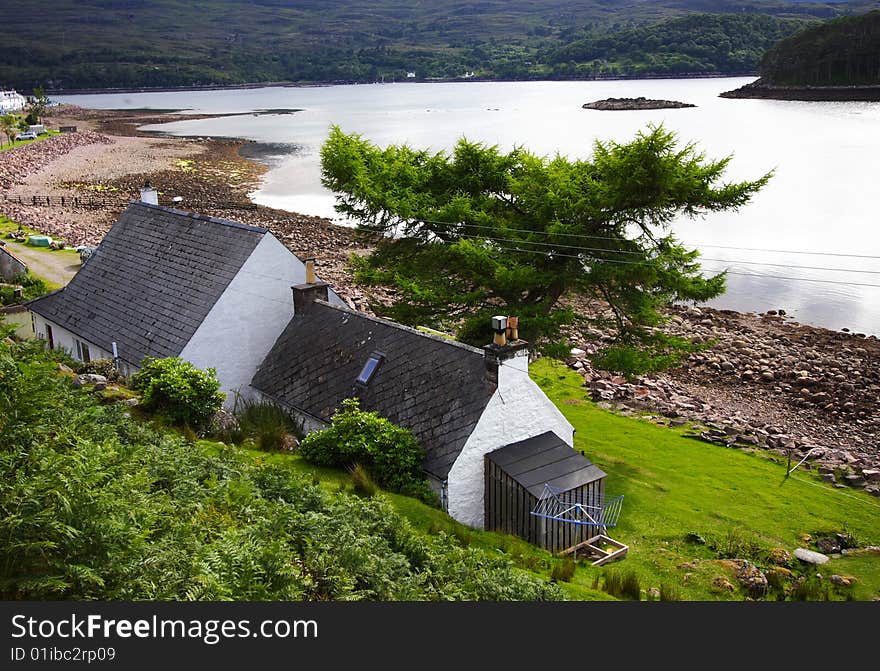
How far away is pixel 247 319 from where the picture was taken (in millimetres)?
24406

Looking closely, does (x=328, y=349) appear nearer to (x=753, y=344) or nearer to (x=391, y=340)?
(x=391, y=340)

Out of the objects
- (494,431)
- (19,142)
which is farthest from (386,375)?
(19,142)

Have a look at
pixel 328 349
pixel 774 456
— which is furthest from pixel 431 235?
pixel 774 456

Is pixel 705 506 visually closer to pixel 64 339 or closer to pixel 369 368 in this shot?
pixel 369 368

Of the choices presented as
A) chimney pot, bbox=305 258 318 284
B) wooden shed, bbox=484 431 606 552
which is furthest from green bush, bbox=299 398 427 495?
chimney pot, bbox=305 258 318 284

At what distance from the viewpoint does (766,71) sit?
156750 millimetres

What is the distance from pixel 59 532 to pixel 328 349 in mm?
14139

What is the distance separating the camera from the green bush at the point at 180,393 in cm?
1955

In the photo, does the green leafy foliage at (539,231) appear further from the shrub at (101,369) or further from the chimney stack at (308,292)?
the shrub at (101,369)

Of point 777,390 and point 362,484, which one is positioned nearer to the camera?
point 362,484

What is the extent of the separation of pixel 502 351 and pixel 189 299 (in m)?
11.0

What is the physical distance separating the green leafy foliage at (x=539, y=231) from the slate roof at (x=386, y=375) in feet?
14.4

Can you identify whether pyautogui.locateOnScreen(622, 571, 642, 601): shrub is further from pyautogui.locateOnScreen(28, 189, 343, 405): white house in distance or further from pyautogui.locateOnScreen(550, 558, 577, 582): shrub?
pyautogui.locateOnScreen(28, 189, 343, 405): white house in distance

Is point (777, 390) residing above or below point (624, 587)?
below
